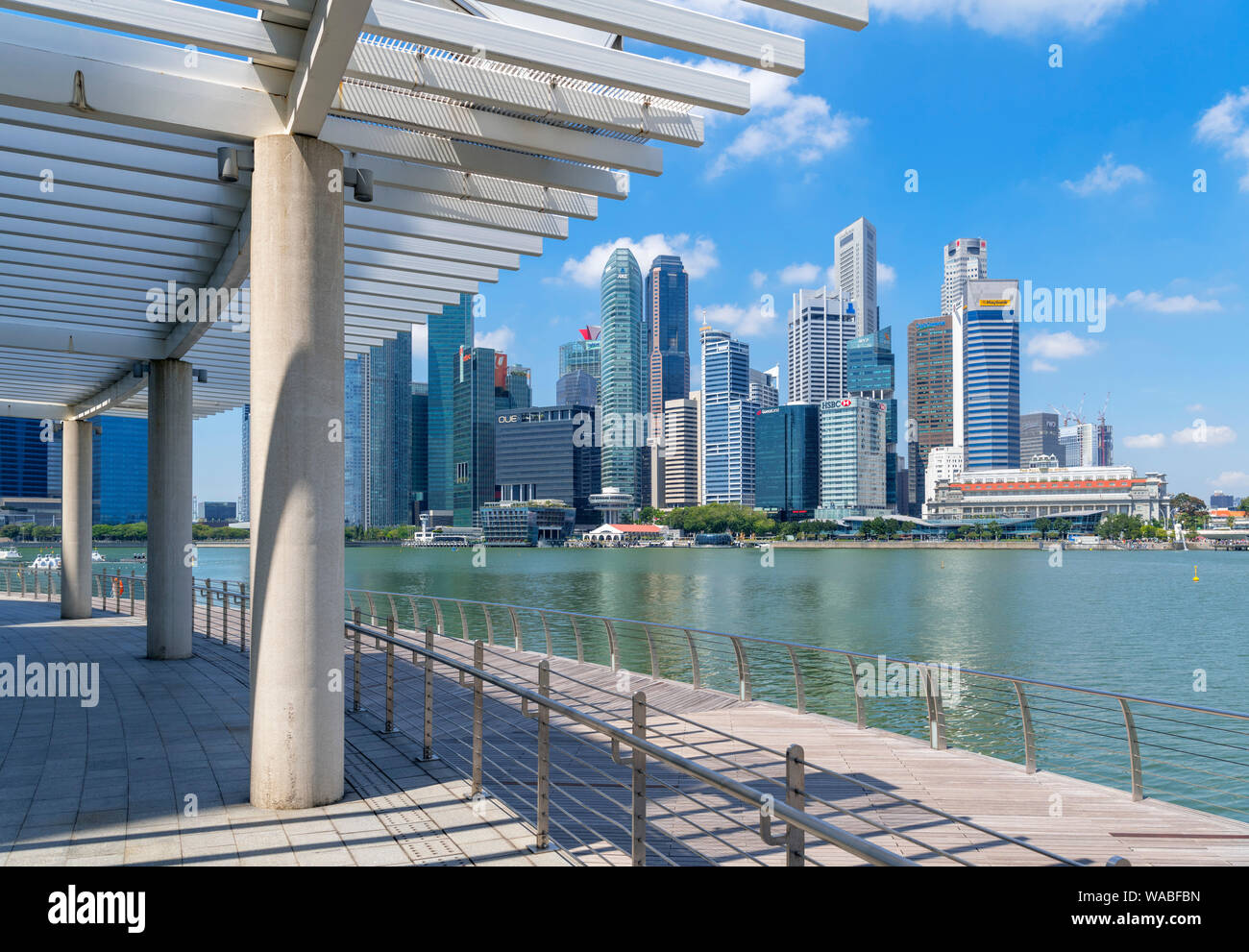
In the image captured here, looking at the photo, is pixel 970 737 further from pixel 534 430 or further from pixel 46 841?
pixel 534 430

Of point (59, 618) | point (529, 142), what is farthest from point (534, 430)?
point (529, 142)

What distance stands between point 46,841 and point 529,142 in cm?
528

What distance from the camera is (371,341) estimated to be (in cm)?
1247

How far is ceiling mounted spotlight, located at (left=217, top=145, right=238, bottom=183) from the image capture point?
5582mm

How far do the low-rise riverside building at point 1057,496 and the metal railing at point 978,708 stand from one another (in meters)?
160

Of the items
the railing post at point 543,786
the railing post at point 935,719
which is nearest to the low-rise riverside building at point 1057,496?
the railing post at point 935,719

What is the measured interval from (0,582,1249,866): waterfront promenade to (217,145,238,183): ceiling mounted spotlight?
3956 mm

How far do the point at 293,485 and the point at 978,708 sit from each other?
18449 mm

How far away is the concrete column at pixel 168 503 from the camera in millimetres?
11641

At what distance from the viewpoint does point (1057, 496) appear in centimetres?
17150

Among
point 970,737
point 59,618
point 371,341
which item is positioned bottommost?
point 970,737

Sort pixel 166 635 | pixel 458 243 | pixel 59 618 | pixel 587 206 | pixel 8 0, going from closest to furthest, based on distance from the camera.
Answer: pixel 8 0, pixel 587 206, pixel 458 243, pixel 166 635, pixel 59 618

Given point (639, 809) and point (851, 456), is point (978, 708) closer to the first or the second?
point (639, 809)

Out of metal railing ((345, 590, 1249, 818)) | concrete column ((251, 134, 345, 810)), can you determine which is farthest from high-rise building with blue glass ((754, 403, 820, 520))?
concrete column ((251, 134, 345, 810))
